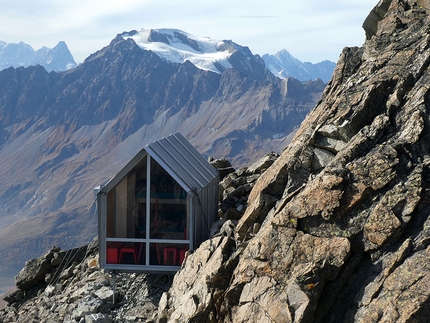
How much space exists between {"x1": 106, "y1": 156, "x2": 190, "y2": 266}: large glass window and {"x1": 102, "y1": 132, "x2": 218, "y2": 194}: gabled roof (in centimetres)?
26

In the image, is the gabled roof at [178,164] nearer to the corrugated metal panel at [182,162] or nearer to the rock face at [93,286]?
the corrugated metal panel at [182,162]

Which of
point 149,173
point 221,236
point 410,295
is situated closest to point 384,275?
point 410,295

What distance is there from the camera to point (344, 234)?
13859mm


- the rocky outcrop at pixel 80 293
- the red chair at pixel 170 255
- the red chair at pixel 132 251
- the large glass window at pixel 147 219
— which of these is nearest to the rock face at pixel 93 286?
the rocky outcrop at pixel 80 293

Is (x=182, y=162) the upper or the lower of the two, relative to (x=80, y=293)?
upper

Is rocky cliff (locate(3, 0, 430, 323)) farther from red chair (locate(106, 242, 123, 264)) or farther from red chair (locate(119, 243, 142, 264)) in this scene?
red chair (locate(119, 243, 142, 264))

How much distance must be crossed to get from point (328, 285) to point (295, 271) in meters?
0.87

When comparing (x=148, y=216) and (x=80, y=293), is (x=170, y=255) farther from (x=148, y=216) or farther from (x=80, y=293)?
(x=80, y=293)

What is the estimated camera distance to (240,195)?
26781 mm

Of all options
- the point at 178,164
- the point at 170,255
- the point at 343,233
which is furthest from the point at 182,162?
the point at 343,233

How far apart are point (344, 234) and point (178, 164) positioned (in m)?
8.86

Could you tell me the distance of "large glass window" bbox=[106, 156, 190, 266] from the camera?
20125 mm

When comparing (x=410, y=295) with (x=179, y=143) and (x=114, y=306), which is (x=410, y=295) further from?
(x=179, y=143)

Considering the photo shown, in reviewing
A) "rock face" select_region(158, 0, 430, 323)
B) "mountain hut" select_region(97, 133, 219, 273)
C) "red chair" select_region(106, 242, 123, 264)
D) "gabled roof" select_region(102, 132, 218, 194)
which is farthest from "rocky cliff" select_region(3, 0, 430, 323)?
"gabled roof" select_region(102, 132, 218, 194)
